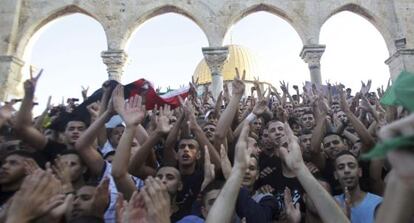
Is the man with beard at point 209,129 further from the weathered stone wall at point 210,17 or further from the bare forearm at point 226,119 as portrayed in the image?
the weathered stone wall at point 210,17

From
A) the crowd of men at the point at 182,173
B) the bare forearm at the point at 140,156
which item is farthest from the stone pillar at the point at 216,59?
the bare forearm at the point at 140,156

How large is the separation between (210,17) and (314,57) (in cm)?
447

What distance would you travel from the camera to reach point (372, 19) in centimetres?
1695

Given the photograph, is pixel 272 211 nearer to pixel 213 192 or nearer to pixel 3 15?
pixel 213 192

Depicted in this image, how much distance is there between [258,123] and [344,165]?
2.83 m

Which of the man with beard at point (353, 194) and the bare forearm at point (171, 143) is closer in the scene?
the man with beard at point (353, 194)

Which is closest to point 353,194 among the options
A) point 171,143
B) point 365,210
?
point 365,210

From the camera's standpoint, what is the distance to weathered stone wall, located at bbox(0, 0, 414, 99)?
52.6 feet

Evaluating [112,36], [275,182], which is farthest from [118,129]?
[112,36]

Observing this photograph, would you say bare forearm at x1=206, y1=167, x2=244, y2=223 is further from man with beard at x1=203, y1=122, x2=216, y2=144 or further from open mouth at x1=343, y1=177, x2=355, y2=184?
man with beard at x1=203, y1=122, x2=216, y2=144

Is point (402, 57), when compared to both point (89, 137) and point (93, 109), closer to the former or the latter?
point (93, 109)

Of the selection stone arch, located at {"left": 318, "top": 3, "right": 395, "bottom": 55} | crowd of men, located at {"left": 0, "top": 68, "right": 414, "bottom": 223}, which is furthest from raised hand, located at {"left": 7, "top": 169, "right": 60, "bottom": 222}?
stone arch, located at {"left": 318, "top": 3, "right": 395, "bottom": 55}

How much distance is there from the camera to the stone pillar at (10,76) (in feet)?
50.2

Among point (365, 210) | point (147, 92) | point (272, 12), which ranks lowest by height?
point (365, 210)
